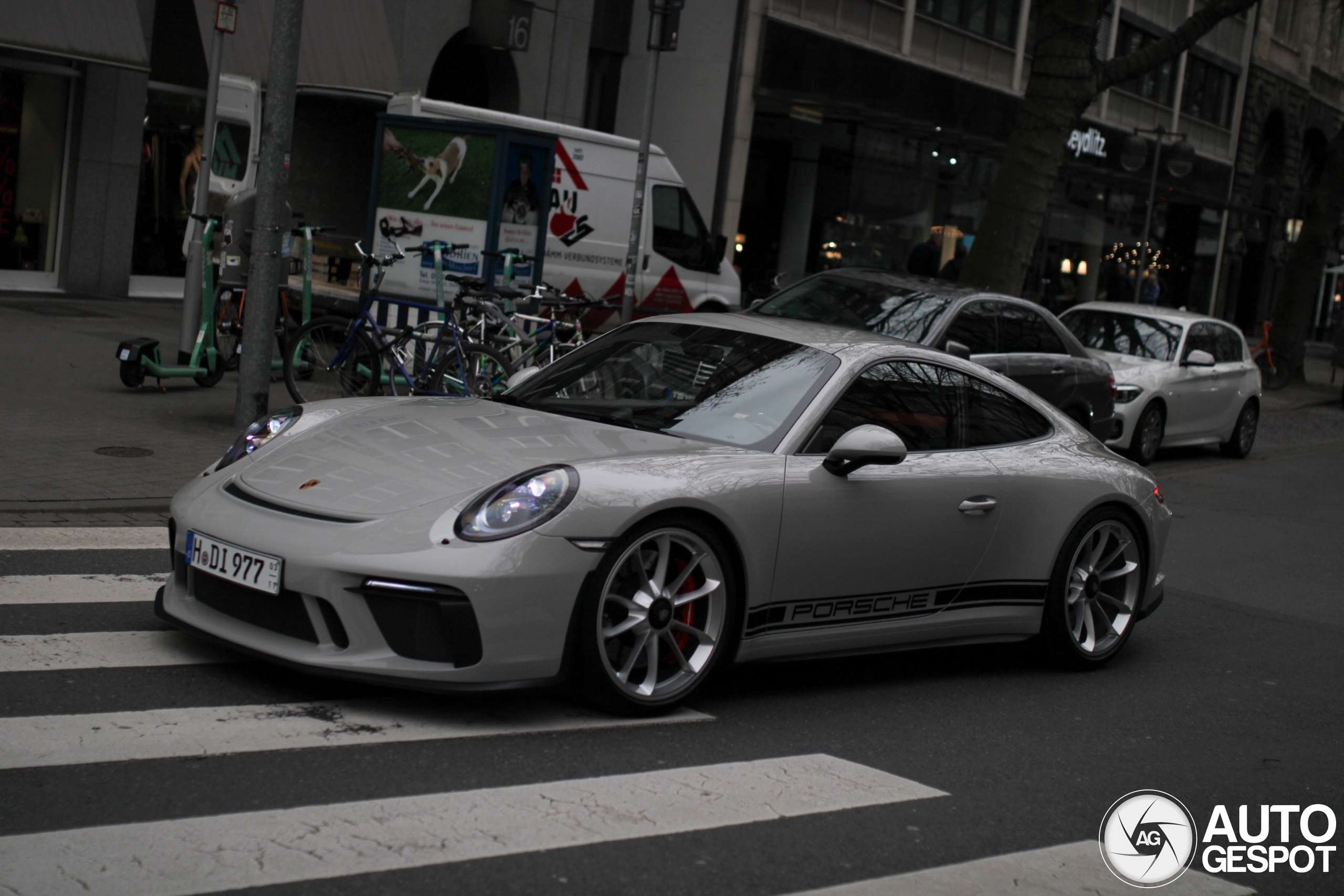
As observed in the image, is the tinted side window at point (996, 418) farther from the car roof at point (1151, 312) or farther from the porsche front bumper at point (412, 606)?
the car roof at point (1151, 312)

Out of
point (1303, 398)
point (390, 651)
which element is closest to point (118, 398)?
point (390, 651)

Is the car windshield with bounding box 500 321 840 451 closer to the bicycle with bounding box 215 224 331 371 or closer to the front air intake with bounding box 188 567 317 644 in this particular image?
the front air intake with bounding box 188 567 317 644

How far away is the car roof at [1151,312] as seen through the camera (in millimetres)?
15391

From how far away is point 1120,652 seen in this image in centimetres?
695

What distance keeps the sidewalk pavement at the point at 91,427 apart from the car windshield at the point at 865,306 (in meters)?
4.09

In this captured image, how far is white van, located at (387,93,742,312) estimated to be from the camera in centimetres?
1513

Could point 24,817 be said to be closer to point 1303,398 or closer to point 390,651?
point 390,651

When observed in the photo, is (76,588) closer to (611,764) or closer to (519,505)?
(519,505)

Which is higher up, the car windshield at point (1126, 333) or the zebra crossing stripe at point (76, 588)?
the car windshield at point (1126, 333)

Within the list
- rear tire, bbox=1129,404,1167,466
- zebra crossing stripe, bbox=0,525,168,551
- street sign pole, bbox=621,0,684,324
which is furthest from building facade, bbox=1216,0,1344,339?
zebra crossing stripe, bbox=0,525,168,551

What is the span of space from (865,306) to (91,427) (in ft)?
18.0

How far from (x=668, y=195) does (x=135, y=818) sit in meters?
13.6

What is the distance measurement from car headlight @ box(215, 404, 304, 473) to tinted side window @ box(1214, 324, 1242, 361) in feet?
40.4

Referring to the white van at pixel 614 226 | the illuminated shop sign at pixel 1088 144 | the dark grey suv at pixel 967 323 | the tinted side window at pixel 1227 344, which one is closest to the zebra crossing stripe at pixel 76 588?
the dark grey suv at pixel 967 323
